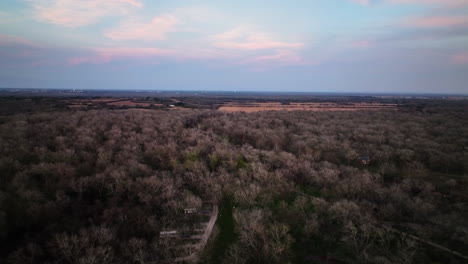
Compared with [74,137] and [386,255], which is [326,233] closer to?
[386,255]

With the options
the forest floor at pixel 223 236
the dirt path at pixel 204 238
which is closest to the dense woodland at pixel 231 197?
the forest floor at pixel 223 236

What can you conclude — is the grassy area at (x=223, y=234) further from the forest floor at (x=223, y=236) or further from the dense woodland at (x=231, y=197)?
the dense woodland at (x=231, y=197)

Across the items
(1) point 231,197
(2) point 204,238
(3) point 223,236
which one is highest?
(1) point 231,197

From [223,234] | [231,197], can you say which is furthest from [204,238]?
[231,197]

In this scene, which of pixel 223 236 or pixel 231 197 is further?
pixel 231 197

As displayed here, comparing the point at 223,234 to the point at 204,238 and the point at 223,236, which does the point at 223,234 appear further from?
the point at 204,238

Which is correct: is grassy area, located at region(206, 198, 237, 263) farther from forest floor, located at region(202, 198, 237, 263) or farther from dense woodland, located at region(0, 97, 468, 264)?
dense woodland, located at region(0, 97, 468, 264)

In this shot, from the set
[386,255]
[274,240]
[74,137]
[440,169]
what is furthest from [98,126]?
[440,169]

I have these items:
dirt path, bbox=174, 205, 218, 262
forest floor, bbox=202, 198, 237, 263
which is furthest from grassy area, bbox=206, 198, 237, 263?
dirt path, bbox=174, 205, 218, 262

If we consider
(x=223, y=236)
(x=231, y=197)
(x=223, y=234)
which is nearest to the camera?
(x=223, y=236)
